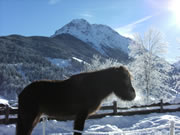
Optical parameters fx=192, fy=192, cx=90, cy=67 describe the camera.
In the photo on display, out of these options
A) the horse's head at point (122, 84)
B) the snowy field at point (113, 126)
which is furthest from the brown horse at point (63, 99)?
the snowy field at point (113, 126)

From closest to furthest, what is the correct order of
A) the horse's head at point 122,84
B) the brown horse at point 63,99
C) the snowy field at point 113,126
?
the brown horse at point 63,99 → the horse's head at point 122,84 → the snowy field at point 113,126

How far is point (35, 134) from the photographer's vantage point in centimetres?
832

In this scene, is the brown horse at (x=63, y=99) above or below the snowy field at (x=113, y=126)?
above

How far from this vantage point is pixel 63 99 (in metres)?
3.45

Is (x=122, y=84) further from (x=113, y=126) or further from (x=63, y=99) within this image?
(x=113, y=126)

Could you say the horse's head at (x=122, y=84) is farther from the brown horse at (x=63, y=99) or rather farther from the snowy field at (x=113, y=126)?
the snowy field at (x=113, y=126)

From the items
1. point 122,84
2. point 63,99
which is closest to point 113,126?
point 122,84

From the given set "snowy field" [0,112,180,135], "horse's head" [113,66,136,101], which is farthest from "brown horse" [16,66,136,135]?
"snowy field" [0,112,180,135]

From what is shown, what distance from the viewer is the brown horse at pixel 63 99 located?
3412 millimetres

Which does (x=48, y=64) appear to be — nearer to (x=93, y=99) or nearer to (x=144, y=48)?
(x=144, y=48)

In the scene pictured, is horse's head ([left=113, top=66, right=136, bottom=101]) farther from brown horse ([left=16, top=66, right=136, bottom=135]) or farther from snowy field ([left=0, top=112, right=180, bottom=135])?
snowy field ([left=0, top=112, right=180, bottom=135])

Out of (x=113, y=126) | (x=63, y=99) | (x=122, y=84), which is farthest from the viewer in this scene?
Answer: (x=113, y=126)

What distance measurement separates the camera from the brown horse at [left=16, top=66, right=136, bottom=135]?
3.41m

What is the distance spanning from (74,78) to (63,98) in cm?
43
